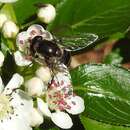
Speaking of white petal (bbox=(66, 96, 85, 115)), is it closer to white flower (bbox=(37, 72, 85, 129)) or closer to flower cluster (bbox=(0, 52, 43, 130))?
white flower (bbox=(37, 72, 85, 129))

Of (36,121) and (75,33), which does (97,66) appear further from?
(36,121)

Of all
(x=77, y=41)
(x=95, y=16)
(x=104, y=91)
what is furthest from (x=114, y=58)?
(x=77, y=41)

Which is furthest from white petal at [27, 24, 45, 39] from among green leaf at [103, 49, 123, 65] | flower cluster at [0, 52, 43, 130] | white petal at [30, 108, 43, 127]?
green leaf at [103, 49, 123, 65]

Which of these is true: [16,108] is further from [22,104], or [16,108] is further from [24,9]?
[24,9]

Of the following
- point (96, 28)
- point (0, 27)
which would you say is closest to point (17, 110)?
point (0, 27)

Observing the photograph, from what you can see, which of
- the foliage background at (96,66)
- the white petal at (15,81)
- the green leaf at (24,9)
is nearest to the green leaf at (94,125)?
the foliage background at (96,66)
